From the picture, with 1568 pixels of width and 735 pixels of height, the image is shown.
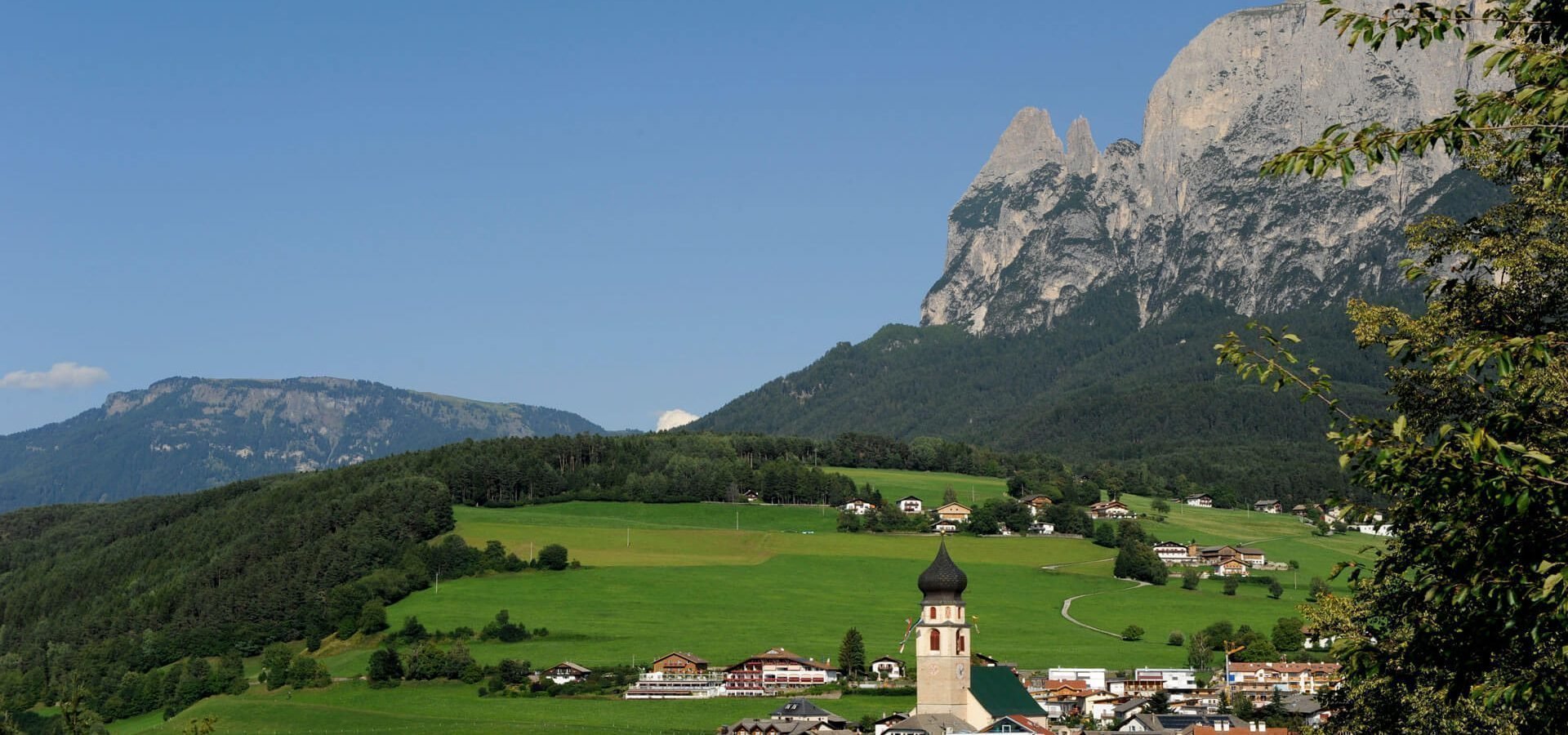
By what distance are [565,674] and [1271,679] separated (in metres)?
55.5

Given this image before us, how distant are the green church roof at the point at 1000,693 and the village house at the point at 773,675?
1194 inches

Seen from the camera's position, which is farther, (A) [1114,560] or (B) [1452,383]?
(A) [1114,560]

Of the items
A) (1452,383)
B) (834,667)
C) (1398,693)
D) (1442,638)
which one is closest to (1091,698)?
(834,667)

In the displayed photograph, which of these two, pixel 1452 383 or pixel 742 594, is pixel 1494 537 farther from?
pixel 742 594

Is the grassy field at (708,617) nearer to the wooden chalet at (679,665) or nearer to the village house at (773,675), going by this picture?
the wooden chalet at (679,665)

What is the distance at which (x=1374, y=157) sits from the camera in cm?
1805

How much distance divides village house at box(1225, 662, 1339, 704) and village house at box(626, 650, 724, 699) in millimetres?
40152

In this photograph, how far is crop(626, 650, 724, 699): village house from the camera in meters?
138

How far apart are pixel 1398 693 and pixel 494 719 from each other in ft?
319

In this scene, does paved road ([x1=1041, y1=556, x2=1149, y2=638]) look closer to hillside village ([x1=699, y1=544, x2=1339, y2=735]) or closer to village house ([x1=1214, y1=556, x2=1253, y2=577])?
village house ([x1=1214, y1=556, x2=1253, y2=577])

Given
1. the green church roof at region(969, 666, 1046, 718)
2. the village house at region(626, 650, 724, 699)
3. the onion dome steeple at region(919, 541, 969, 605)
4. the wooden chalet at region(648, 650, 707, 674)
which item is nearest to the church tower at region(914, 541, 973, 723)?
the onion dome steeple at region(919, 541, 969, 605)

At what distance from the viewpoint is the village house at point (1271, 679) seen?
131 m

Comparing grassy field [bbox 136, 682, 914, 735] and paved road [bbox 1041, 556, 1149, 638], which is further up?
paved road [bbox 1041, 556, 1149, 638]

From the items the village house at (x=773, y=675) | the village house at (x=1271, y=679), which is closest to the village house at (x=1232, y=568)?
the village house at (x=1271, y=679)
